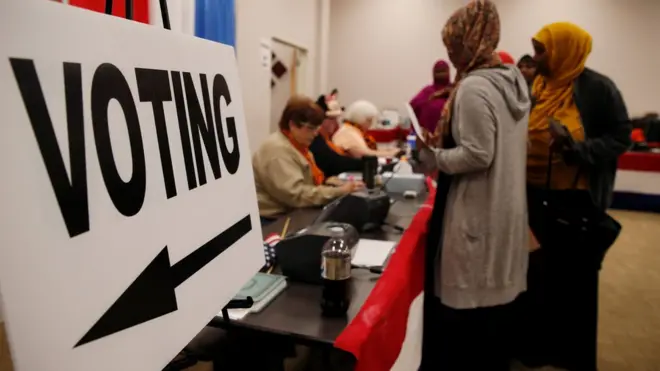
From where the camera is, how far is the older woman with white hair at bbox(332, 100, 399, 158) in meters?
3.79

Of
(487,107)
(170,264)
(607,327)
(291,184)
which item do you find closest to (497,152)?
(487,107)

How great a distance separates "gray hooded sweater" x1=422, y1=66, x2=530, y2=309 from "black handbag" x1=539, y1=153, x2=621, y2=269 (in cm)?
28

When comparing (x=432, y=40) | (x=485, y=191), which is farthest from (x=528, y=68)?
(x=432, y=40)

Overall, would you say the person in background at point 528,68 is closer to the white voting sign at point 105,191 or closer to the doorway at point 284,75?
the white voting sign at point 105,191

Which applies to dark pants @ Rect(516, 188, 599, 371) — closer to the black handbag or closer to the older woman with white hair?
the black handbag

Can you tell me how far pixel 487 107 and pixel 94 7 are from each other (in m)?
1.24

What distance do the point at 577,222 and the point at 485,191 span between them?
0.56 m

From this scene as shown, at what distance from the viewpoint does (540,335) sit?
2246mm

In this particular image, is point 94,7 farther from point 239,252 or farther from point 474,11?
point 474,11

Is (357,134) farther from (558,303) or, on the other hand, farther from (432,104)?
(558,303)

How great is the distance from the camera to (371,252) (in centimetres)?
163

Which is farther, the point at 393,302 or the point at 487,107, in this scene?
the point at 487,107

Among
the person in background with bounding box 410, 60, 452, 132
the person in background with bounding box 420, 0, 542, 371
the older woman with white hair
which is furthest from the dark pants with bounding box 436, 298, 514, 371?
the older woman with white hair

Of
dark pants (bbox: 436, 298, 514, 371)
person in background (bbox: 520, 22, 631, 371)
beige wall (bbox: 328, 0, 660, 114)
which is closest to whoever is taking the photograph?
→ dark pants (bbox: 436, 298, 514, 371)
